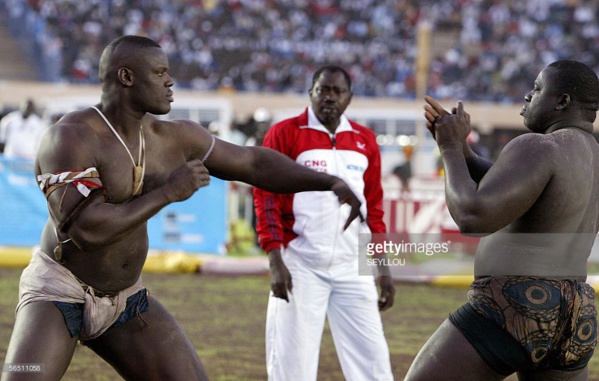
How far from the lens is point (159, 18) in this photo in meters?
34.0

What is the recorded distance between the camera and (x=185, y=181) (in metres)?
3.96

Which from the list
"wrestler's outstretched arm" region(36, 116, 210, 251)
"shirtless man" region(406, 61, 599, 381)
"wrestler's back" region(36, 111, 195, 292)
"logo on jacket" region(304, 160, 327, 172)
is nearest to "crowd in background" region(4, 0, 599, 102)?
"logo on jacket" region(304, 160, 327, 172)

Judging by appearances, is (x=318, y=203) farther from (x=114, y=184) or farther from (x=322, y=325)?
(x=114, y=184)

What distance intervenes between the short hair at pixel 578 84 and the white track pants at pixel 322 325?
219 centimetres

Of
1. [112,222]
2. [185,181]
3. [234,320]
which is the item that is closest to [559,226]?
[185,181]

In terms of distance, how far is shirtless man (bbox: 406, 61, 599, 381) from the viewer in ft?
12.1

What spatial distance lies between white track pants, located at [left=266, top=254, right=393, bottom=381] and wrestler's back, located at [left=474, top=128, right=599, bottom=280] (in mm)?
1755

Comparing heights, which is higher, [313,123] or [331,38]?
[331,38]

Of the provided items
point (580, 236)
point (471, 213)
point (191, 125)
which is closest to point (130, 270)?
point (191, 125)

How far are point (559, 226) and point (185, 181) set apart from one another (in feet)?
5.10

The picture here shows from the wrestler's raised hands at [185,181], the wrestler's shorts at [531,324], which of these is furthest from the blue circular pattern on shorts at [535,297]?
the wrestler's raised hands at [185,181]

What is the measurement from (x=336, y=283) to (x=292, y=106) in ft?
72.0

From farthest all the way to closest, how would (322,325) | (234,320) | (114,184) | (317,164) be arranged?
1. (234,320)
2. (317,164)
3. (322,325)
4. (114,184)

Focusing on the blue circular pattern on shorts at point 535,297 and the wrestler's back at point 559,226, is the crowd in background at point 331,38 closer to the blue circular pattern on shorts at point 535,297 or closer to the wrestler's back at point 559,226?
the wrestler's back at point 559,226
